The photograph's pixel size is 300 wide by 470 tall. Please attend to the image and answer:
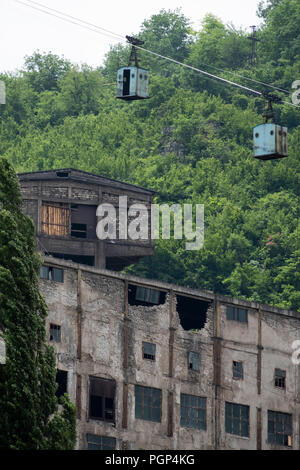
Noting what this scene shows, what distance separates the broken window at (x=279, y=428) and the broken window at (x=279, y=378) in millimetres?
1128

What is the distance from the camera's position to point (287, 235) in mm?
67062

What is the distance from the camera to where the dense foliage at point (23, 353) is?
28.2 m

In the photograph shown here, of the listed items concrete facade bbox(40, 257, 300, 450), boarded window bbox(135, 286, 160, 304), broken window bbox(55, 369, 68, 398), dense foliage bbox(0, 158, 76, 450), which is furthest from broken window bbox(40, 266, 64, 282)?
dense foliage bbox(0, 158, 76, 450)

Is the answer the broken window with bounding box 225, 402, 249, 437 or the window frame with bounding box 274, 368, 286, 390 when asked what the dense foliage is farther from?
the window frame with bounding box 274, 368, 286, 390

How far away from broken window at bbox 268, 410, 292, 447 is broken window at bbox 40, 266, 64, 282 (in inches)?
417

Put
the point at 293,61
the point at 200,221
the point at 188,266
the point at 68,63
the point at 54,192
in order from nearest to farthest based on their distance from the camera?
1. the point at 54,192
2. the point at 188,266
3. the point at 200,221
4. the point at 293,61
5. the point at 68,63

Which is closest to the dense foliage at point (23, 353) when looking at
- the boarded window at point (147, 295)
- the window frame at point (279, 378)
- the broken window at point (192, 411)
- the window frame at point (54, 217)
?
the boarded window at point (147, 295)

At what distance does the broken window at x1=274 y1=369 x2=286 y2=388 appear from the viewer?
4344 centimetres

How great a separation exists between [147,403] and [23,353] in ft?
38.9

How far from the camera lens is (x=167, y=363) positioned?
41125 mm

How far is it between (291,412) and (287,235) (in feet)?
81.4

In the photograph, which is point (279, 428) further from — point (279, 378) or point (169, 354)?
point (169, 354)
